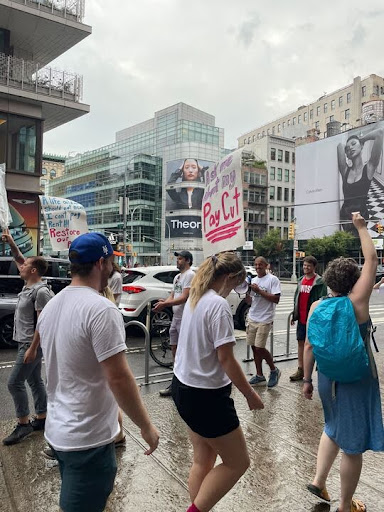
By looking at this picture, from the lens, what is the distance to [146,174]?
92125 millimetres

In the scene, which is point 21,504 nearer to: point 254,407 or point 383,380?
point 254,407

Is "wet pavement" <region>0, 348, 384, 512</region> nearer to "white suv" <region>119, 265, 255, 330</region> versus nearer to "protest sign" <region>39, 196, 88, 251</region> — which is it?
"white suv" <region>119, 265, 255, 330</region>

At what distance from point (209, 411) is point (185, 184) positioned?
87.1 metres

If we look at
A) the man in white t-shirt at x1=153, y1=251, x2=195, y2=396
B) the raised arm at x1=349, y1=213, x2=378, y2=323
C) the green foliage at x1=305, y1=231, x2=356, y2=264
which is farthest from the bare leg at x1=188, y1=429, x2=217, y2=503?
the green foliage at x1=305, y1=231, x2=356, y2=264

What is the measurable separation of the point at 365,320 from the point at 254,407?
967 mm

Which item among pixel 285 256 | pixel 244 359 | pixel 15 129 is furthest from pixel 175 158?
pixel 244 359

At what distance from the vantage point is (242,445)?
2.64 m

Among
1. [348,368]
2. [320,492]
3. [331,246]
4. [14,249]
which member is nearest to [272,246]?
[331,246]

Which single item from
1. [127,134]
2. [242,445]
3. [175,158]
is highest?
[127,134]

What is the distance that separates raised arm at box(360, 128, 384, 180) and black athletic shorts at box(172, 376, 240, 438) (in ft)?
220

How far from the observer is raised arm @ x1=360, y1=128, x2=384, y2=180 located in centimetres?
6256

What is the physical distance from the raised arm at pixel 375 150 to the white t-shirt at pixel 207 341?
66.9m

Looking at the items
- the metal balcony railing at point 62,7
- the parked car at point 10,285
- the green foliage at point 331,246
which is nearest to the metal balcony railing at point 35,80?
the metal balcony railing at point 62,7

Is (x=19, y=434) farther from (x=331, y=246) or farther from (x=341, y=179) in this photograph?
(x=341, y=179)
